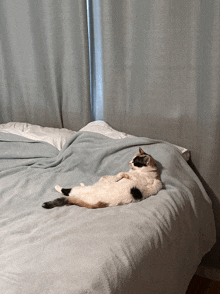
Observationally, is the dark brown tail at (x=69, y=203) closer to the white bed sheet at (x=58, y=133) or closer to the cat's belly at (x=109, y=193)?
the cat's belly at (x=109, y=193)

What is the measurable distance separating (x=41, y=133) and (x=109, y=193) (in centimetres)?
101

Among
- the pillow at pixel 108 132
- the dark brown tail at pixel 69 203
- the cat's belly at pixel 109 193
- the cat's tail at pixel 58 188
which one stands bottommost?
the cat's tail at pixel 58 188

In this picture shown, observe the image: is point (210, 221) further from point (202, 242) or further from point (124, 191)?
point (124, 191)

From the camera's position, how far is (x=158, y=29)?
1.69 m

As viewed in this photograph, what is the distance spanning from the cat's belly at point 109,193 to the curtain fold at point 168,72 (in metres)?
0.73

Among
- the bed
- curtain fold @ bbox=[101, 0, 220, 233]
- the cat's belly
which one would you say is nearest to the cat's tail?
the bed

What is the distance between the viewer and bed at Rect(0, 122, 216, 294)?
2.78ft

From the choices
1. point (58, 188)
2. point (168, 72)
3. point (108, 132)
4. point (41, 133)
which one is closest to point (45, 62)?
point (41, 133)

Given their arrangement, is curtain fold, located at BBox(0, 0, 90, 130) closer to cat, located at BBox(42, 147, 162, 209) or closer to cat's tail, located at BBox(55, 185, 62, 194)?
cat's tail, located at BBox(55, 185, 62, 194)

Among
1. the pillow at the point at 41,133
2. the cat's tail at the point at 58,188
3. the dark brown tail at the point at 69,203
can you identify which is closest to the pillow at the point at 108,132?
the pillow at the point at 41,133

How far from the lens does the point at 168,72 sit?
173cm

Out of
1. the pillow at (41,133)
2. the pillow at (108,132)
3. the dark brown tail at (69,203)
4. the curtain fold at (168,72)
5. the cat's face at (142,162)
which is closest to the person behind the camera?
the dark brown tail at (69,203)

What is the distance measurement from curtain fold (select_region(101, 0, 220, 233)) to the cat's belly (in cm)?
73

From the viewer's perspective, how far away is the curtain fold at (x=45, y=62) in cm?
200
